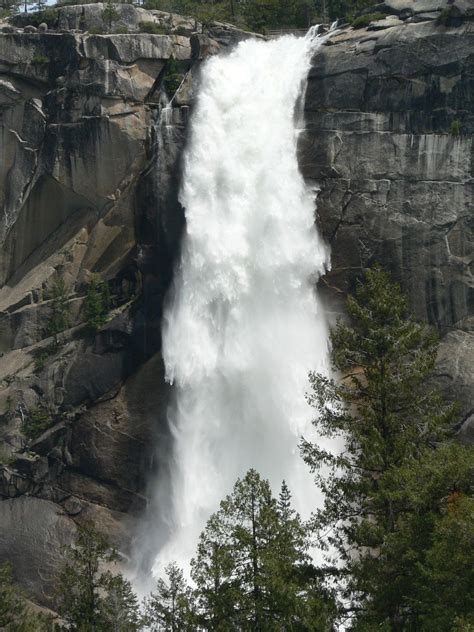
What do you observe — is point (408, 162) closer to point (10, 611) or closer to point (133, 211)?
point (133, 211)

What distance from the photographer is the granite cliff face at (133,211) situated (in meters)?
41.4

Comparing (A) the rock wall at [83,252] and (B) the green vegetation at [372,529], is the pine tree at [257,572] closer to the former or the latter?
(B) the green vegetation at [372,529]

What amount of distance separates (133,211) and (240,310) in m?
8.87

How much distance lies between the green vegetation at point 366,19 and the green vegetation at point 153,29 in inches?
409

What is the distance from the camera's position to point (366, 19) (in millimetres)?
45531

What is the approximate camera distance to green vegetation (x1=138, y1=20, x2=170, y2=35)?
50.2 meters

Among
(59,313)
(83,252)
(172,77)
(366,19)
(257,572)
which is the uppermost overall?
(366,19)

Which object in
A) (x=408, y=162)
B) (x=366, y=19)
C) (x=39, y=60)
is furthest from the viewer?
(x=39, y=60)

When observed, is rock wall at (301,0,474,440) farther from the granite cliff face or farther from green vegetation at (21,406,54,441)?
green vegetation at (21,406,54,441)

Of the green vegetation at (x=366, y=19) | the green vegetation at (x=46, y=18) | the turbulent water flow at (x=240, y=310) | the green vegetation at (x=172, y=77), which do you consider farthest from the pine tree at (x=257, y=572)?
the green vegetation at (x=46, y=18)

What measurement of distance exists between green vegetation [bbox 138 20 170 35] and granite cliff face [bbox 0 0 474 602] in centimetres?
71

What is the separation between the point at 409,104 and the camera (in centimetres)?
4266

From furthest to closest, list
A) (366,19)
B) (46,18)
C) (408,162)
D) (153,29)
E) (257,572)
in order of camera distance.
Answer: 1. (46,18)
2. (153,29)
3. (366,19)
4. (408,162)
5. (257,572)

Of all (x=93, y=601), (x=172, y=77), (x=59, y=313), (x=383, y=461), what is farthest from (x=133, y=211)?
(x=383, y=461)
